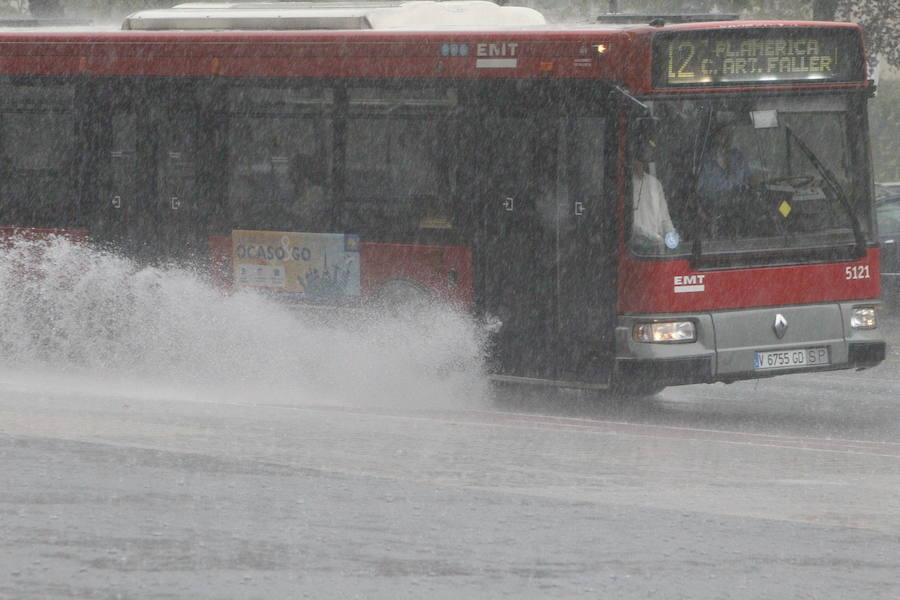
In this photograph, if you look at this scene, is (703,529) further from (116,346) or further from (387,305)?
(116,346)

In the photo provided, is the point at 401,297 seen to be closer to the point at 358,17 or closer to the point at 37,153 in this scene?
the point at 358,17

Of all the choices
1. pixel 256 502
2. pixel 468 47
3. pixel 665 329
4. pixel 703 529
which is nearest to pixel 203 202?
pixel 468 47

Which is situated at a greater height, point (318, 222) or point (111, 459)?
point (318, 222)

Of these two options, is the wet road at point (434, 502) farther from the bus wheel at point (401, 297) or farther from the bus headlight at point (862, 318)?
the bus wheel at point (401, 297)

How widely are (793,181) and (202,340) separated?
4.84 m

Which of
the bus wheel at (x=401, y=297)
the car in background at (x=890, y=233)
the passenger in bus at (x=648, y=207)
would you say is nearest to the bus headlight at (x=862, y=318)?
the passenger in bus at (x=648, y=207)

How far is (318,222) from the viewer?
13.9 meters

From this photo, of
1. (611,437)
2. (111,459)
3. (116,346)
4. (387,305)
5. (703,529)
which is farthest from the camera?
(116,346)

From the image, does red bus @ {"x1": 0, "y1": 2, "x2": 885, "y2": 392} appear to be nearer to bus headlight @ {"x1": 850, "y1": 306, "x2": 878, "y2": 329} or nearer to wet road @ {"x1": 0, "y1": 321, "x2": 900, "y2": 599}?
bus headlight @ {"x1": 850, "y1": 306, "x2": 878, "y2": 329}

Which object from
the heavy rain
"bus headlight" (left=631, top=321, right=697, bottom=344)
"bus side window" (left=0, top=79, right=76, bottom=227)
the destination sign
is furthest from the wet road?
"bus side window" (left=0, top=79, right=76, bottom=227)

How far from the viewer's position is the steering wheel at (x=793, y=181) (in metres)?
12.8

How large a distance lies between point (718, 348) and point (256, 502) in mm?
4676

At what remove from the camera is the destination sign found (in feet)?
41.1

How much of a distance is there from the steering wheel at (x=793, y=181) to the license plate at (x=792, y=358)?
116 centimetres
